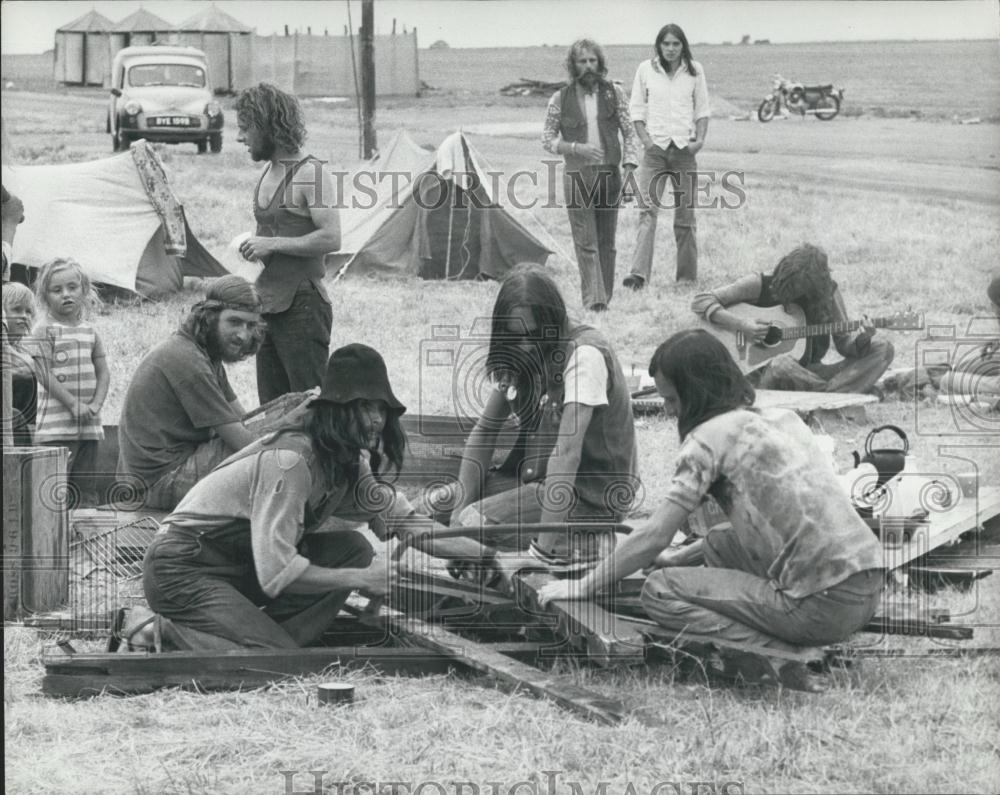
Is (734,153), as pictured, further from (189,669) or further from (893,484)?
(189,669)

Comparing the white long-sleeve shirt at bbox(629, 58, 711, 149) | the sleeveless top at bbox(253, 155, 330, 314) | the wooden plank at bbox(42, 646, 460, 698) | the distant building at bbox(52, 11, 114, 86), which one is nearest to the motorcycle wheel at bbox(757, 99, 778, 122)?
the distant building at bbox(52, 11, 114, 86)

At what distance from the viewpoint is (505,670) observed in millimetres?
4305

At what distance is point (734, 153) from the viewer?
59.7 ft

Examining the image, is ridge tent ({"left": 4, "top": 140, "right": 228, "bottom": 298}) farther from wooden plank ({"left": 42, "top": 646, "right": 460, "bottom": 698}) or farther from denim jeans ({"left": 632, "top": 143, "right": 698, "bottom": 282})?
wooden plank ({"left": 42, "top": 646, "right": 460, "bottom": 698})

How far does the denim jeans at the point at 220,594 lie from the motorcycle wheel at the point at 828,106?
57.6 ft

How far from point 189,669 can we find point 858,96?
19885 mm

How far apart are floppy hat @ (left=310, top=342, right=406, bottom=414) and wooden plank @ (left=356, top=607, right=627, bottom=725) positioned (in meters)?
0.75

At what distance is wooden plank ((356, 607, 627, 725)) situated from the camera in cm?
404

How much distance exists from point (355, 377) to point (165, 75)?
490 inches

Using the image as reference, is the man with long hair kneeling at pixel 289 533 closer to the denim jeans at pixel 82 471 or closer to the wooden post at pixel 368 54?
the denim jeans at pixel 82 471

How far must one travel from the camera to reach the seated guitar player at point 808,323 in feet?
26.1

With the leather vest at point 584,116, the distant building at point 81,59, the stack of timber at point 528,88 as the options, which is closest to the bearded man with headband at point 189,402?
the leather vest at point 584,116

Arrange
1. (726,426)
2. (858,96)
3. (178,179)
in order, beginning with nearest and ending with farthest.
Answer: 1. (726,426)
2. (178,179)
3. (858,96)

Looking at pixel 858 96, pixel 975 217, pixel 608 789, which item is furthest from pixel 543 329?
pixel 858 96
